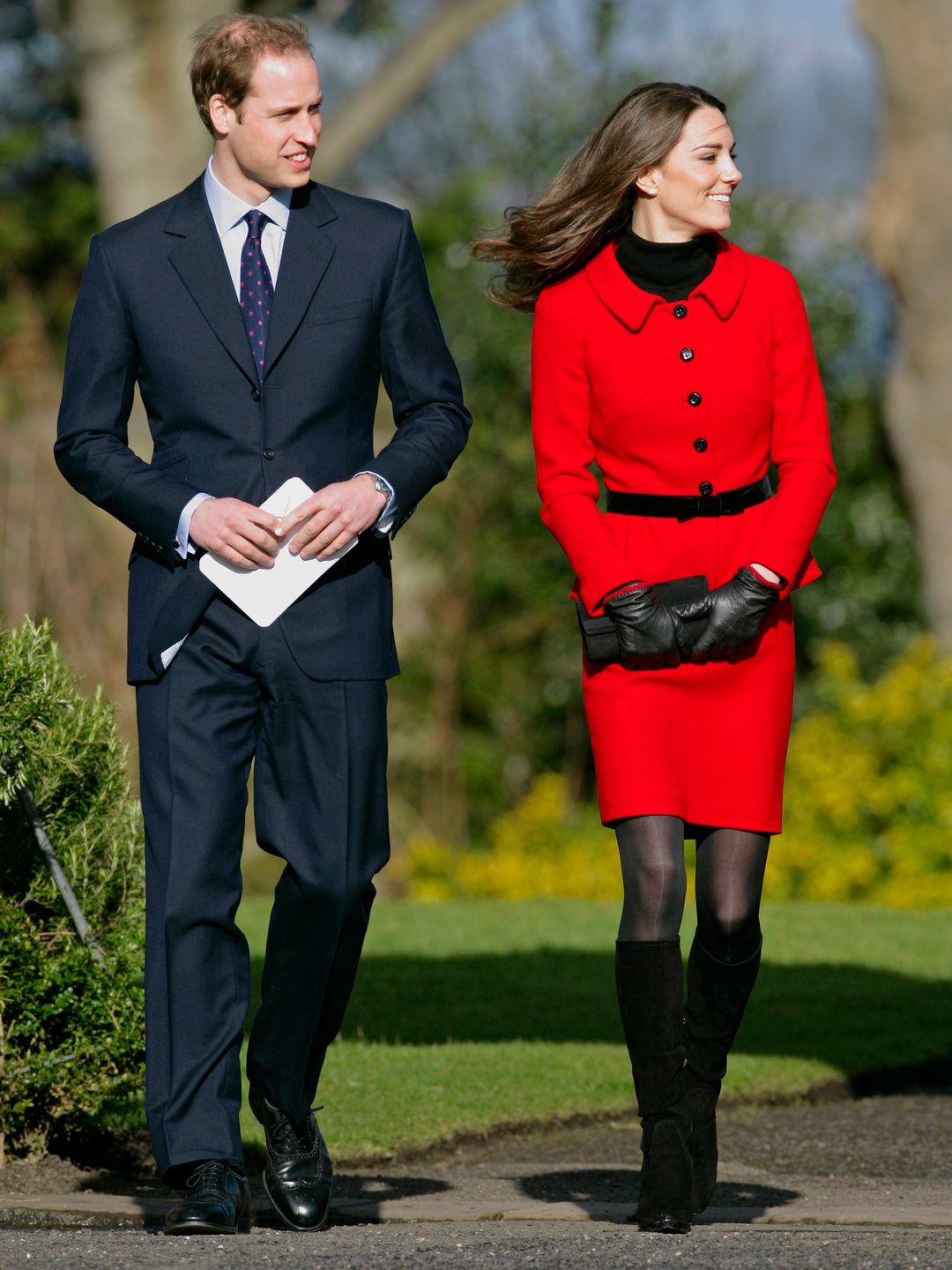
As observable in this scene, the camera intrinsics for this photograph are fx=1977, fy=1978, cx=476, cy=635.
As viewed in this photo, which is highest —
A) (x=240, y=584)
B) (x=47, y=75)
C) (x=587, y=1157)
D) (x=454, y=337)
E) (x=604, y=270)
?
(x=47, y=75)

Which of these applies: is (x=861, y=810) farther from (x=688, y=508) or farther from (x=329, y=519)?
(x=329, y=519)

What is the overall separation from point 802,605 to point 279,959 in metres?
10.9

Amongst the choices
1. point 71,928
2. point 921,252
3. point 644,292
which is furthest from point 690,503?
point 921,252

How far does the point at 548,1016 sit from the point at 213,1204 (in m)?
3.49

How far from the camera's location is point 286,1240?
148 inches

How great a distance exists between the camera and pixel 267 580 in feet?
13.3

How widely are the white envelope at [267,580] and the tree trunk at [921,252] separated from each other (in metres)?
10.3

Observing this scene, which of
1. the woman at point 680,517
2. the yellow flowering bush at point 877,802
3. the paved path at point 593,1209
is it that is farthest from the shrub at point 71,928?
the yellow flowering bush at point 877,802

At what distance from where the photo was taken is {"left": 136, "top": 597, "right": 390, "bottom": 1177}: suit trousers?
4059mm

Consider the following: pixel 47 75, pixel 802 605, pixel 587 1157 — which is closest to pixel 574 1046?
pixel 587 1157

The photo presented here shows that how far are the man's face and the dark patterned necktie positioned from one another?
0.36ft

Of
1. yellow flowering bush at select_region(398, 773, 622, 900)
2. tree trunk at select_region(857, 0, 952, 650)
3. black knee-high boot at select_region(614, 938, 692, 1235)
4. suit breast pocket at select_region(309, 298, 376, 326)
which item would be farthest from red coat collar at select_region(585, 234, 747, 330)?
tree trunk at select_region(857, 0, 952, 650)

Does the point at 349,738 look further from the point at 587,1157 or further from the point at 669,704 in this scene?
the point at 587,1157

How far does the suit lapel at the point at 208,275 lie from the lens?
4133 millimetres
